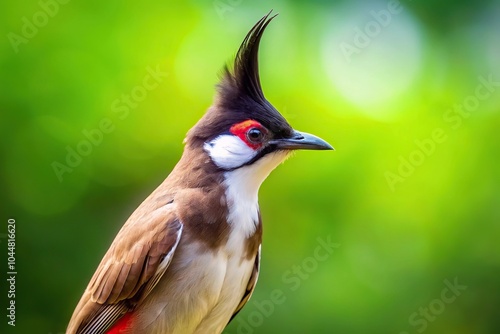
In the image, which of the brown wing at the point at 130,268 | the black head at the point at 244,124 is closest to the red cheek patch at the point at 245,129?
the black head at the point at 244,124

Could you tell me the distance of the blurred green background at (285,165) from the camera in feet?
16.0

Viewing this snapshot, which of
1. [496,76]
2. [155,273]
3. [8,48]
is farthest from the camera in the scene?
[496,76]

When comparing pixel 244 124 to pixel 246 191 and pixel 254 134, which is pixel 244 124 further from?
Result: pixel 246 191

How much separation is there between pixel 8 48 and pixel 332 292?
269 centimetres

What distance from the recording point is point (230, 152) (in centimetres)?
311

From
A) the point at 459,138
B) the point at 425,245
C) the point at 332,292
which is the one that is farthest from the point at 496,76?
the point at 332,292

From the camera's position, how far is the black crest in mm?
3164

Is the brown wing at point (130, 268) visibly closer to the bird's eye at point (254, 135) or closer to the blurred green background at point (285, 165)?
the bird's eye at point (254, 135)

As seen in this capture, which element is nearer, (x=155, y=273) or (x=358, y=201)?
(x=155, y=273)

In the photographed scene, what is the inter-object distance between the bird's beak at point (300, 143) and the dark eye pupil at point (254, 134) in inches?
2.4

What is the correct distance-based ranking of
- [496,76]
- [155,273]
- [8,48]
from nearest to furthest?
[155,273], [8,48], [496,76]

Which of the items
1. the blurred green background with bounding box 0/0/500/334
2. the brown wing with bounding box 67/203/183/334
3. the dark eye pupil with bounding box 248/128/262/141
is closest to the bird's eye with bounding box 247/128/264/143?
the dark eye pupil with bounding box 248/128/262/141

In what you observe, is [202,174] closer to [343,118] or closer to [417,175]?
[343,118]

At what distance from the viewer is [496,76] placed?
537 centimetres
